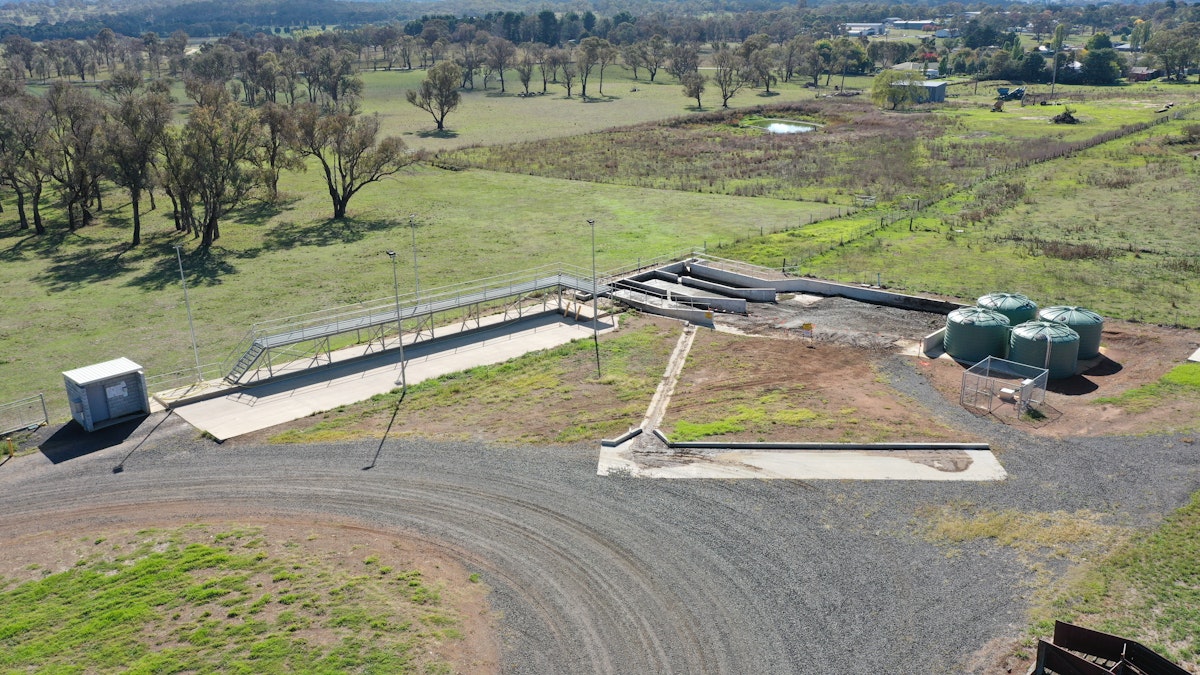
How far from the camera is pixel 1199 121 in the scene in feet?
392

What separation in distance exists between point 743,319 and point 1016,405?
16.3 meters

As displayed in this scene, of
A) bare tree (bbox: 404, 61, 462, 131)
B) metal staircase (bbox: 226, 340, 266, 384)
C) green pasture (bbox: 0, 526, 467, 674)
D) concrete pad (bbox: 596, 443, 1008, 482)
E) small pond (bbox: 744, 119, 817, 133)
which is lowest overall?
concrete pad (bbox: 596, 443, 1008, 482)

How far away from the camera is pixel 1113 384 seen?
40375 millimetres

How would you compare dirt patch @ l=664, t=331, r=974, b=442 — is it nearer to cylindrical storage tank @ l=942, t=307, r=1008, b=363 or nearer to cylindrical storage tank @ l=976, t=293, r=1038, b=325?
cylindrical storage tank @ l=942, t=307, r=1008, b=363

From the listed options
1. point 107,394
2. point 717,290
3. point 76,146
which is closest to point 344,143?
point 76,146

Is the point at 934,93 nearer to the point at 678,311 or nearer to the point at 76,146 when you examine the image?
the point at 678,311

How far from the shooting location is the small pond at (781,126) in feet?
436

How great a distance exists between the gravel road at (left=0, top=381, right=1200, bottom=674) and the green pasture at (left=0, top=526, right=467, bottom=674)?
7.23 feet

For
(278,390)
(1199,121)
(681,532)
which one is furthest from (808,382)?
(1199,121)

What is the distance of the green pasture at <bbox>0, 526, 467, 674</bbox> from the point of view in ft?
73.8

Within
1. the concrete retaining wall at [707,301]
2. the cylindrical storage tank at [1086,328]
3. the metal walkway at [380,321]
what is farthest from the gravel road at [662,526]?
the concrete retaining wall at [707,301]

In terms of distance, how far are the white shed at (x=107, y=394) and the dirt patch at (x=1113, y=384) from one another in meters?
34.6

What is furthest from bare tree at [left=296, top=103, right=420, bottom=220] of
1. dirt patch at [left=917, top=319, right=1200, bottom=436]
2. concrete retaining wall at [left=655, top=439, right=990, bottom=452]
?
concrete retaining wall at [left=655, top=439, right=990, bottom=452]

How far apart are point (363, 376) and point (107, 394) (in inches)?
417
